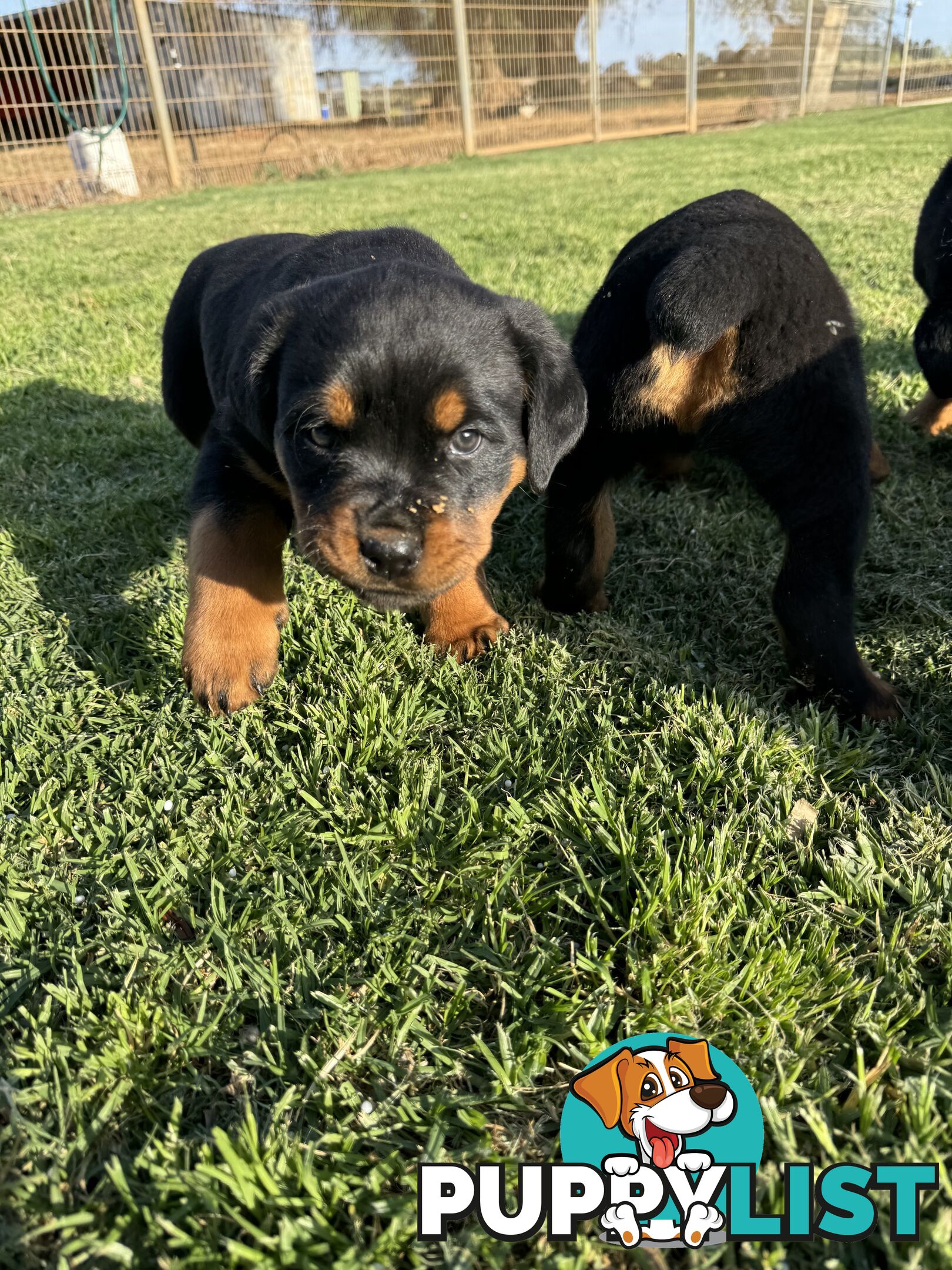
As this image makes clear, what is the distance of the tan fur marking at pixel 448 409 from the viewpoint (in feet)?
6.55

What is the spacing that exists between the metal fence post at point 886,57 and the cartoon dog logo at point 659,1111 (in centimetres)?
3745

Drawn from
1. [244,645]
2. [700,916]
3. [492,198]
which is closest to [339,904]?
[700,916]

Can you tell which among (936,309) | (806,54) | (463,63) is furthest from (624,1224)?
(806,54)

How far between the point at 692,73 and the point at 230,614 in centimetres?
2737

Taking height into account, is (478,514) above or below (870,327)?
above

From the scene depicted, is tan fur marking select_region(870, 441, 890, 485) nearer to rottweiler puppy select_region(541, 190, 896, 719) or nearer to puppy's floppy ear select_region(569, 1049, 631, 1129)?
rottweiler puppy select_region(541, 190, 896, 719)

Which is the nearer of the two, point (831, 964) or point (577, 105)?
point (831, 964)

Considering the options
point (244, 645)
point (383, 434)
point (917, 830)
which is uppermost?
point (383, 434)

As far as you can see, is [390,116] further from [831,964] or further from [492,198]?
[831,964]

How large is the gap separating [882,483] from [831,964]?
2.36m

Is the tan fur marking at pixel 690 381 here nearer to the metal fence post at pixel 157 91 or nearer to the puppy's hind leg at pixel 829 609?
the puppy's hind leg at pixel 829 609

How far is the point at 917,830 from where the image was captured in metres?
1.76

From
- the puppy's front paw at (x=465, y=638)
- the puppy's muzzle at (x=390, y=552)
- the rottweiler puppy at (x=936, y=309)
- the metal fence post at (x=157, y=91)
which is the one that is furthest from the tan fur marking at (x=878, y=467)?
the metal fence post at (x=157, y=91)

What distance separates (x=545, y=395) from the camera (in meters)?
2.19
